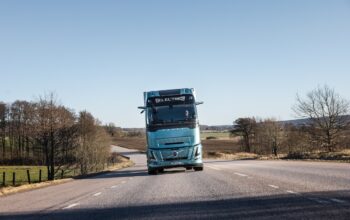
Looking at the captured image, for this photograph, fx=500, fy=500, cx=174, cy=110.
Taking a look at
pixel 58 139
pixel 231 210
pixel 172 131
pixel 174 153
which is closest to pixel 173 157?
pixel 174 153

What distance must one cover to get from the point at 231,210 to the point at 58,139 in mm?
42156

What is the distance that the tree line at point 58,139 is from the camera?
47.6m

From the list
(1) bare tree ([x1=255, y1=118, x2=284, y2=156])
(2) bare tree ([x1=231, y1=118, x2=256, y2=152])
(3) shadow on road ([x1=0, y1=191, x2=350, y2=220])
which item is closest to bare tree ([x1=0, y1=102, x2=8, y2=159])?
(2) bare tree ([x1=231, y1=118, x2=256, y2=152])

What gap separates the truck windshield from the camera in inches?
981

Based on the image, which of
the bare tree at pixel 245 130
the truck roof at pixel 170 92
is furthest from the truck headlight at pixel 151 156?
the bare tree at pixel 245 130

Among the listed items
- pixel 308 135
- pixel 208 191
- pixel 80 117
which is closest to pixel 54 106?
pixel 80 117

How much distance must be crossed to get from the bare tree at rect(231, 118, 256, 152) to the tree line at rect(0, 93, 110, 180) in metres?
40.4

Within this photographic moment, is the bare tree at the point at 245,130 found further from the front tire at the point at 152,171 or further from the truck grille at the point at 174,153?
the truck grille at the point at 174,153

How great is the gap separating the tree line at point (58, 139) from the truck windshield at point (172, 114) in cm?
2213

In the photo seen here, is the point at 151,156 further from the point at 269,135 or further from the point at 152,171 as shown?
the point at 269,135

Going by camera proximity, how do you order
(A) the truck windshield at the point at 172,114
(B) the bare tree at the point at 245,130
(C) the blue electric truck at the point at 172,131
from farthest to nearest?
(B) the bare tree at the point at 245,130 < (A) the truck windshield at the point at 172,114 < (C) the blue electric truck at the point at 172,131

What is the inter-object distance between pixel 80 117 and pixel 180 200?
2461 inches

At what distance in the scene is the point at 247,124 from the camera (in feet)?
362

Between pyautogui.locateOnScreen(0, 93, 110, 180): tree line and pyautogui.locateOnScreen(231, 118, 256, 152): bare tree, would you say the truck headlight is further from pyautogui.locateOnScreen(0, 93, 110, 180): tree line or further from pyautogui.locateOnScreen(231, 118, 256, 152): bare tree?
pyautogui.locateOnScreen(231, 118, 256, 152): bare tree
